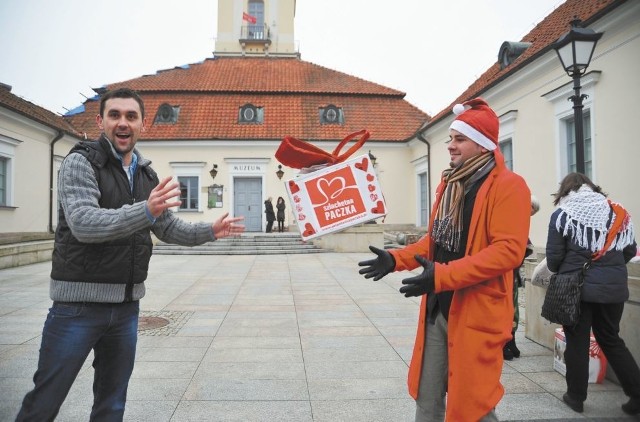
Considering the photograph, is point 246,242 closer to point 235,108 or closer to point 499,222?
point 235,108

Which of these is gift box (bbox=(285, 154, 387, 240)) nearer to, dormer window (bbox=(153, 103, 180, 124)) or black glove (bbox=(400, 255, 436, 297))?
black glove (bbox=(400, 255, 436, 297))

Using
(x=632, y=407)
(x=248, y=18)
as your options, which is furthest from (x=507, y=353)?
(x=248, y=18)

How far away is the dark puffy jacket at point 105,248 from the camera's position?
2086 millimetres

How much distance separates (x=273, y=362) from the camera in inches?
174

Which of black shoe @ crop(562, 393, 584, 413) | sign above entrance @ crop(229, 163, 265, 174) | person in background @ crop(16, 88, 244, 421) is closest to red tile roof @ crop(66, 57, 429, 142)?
sign above entrance @ crop(229, 163, 265, 174)

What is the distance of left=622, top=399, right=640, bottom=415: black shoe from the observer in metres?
3.29

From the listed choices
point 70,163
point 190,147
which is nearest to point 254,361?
point 70,163

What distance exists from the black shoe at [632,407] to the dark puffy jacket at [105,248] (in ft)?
11.6

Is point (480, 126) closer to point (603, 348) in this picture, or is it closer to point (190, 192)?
point (603, 348)

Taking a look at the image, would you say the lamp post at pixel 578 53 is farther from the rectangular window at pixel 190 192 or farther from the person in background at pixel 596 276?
the rectangular window at pixel 190 192

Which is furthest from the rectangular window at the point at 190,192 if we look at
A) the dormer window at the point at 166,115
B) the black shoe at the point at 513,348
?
the black shoe at the point at 513,348

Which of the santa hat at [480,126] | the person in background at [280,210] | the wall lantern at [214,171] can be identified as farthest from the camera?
the wall lantern at [214,171]

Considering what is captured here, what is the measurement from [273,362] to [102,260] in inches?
105

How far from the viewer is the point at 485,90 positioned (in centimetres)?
1416
